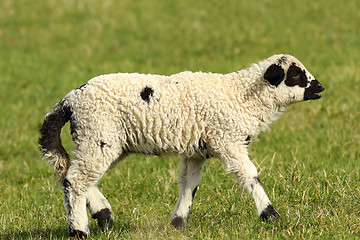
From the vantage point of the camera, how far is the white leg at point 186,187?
5.95 meters

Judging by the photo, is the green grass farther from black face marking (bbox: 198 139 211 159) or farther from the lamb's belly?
the lamb's belly

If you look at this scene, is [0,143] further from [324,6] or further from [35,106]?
[324,6]

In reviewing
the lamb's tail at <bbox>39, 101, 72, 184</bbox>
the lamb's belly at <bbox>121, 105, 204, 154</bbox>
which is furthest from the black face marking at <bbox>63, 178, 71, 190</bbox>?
the lamb's belly at <bbox>121, 105, 204, 154</bbox>

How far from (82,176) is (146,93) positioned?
3.22 ft

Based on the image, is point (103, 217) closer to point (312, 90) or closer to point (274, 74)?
point (274, 74)

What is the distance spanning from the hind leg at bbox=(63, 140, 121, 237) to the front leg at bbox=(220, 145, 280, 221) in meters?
1.07

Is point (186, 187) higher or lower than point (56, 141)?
lower

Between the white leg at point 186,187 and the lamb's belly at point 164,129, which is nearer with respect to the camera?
the lamb's belly at point 164,129

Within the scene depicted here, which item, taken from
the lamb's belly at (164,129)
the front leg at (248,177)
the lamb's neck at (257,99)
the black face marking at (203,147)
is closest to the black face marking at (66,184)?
the lamb's belly at (164,129)

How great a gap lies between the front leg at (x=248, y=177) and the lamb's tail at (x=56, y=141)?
153cm

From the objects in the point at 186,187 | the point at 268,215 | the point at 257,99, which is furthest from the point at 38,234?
the point at 257,99

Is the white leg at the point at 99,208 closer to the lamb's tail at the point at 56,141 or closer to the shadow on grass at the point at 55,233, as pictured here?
the shadow on grass at the point at 55,233

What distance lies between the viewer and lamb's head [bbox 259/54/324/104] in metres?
5.75

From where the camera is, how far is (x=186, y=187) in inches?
237
